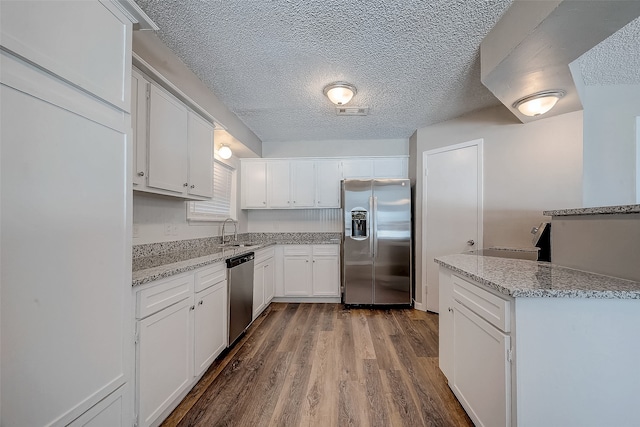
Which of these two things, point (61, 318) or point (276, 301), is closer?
point (61, 318)

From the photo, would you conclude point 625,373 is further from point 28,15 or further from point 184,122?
point 184,122

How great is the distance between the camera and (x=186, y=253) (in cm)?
235

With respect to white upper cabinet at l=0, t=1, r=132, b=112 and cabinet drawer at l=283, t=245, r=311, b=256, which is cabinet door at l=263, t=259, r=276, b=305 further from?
white upper cabinet at l=0, t=1, r=132, b=112

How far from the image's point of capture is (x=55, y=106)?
0.81 meters

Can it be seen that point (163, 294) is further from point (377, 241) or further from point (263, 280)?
point (377, 241)

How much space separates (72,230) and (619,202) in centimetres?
376

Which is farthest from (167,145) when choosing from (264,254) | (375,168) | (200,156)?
(375,168)

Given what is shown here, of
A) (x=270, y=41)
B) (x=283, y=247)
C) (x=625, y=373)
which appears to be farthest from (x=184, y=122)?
(x=625, y=373)

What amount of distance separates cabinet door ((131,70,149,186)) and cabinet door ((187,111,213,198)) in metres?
0.49

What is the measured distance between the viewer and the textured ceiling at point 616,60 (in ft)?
5.78

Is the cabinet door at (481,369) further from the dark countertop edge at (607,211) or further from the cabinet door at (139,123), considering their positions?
the cabinet door at (139,123)

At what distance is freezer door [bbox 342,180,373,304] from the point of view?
11.6 feet

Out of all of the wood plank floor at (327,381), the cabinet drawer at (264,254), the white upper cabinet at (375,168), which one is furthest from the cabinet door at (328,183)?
the wood plank floor at (327,381)

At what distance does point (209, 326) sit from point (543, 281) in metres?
2.11
